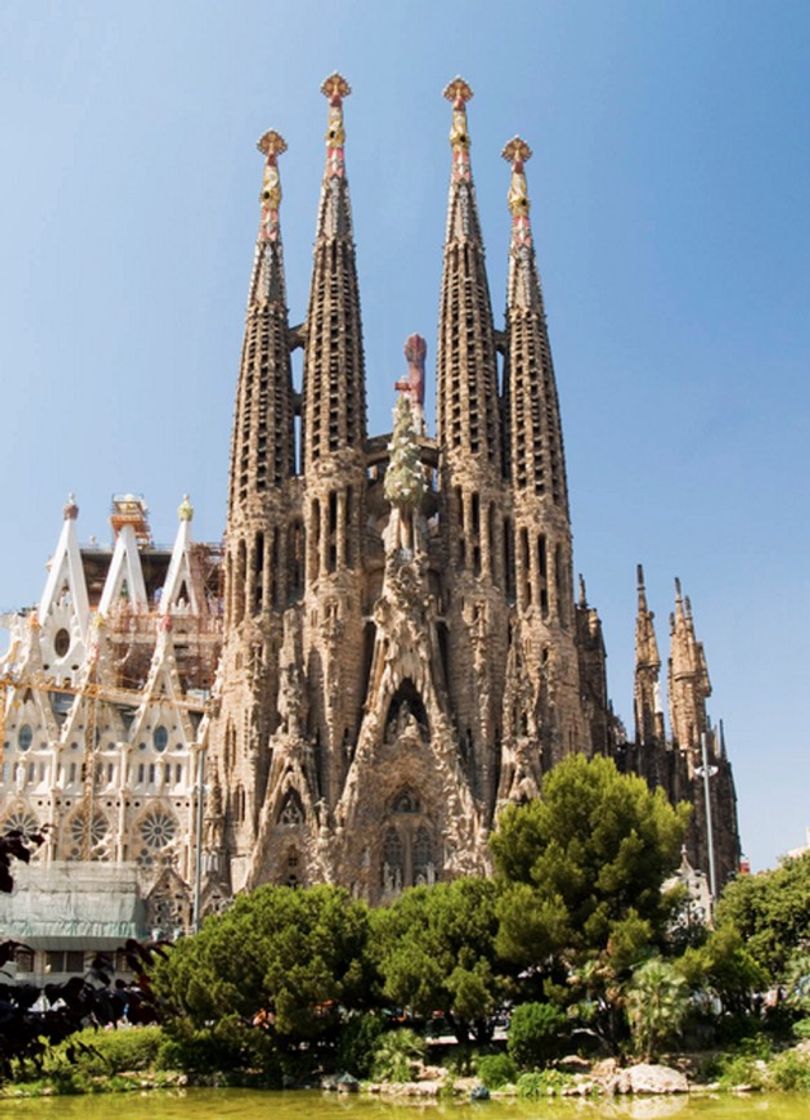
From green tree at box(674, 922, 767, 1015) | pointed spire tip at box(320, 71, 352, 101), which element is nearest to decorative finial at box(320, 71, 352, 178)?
pointed spire tip at box(320, 71, 352, 101)

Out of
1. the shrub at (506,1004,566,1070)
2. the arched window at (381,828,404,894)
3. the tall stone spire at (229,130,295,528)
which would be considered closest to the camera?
the shrub at (506,1004,566,1070)

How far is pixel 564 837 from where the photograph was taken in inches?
1356

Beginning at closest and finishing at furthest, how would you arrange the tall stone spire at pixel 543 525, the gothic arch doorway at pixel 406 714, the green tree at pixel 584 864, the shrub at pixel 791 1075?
the shrub at pixel 791 1075 < the green tree at pixel 584 864 < the gothic arch doorway at pixel 406 714 < the tall stone spire at pixel 543 525

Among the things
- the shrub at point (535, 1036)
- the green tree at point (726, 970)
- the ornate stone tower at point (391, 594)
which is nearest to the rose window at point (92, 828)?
the ornate stone tower at point (391, 594)

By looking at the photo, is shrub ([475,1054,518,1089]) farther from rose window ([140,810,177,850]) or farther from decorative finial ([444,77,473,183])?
decorative finial ([444,77,473,183])

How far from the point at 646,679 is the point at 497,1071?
142 ft

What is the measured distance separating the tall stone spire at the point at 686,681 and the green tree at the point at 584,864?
34.3 meters

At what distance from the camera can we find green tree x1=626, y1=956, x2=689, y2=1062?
30438 millimetres

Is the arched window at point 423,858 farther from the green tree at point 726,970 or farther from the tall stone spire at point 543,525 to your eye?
the green tree at point 726,970

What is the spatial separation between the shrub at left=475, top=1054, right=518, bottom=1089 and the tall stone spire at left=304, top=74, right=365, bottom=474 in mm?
34990

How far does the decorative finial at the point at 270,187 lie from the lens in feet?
222

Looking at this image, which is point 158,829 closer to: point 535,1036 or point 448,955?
point 448,955

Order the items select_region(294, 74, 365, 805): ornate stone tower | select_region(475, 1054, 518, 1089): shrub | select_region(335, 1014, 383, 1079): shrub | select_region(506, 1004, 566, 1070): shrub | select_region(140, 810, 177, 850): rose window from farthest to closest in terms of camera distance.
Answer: select_region(140, 810, 177, 850): rose window, select_region(294, 74, 365, 805): ornate stone tower, select_region(335, 1014, 383, 1079): shrub, select_region(506, 1004, 566, 1070): shrub, select_region(475, 1054, 518, 1089): shrub

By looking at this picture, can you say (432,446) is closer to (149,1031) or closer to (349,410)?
(349,410)
